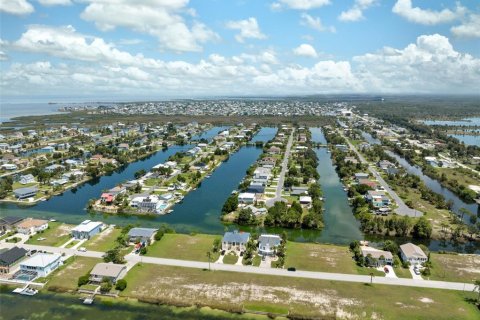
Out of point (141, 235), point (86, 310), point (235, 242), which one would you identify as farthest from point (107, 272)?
point (235, 242)

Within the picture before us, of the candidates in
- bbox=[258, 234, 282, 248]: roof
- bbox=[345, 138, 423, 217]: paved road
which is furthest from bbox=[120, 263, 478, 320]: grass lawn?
bbox=[345, 138, 423, 217]: paved road

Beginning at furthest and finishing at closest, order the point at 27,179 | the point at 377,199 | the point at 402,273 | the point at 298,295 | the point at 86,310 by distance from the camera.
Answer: the point at 27,179
the point at 377,199
the point at 402,273
the point at 298,295
the point at 86,310

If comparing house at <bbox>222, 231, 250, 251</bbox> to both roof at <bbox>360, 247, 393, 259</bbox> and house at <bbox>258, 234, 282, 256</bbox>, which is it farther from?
roof at <bbox>360, 247, 393, 259</bbox>

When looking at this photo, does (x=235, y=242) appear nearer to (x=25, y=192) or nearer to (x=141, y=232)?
(x=141, y=232)

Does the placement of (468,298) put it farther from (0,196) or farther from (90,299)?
(0,196)

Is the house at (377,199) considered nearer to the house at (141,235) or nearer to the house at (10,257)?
the house at (141,235)

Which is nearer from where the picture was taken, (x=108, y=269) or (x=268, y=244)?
(x=108, y=269)
